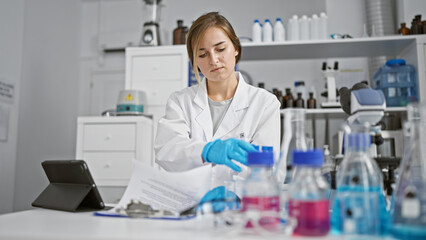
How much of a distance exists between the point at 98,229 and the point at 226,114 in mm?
849

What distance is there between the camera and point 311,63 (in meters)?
3.03

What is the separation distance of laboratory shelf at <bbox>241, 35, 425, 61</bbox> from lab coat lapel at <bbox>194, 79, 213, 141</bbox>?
48.7 inches

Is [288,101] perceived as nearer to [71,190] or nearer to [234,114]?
[234,114]

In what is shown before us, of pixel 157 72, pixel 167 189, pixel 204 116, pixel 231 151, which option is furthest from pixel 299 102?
pixel 167 189

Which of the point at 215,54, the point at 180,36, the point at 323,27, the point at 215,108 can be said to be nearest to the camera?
the point at 215,54

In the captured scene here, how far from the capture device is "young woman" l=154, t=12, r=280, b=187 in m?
1.30

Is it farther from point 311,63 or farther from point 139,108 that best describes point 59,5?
point 311,63

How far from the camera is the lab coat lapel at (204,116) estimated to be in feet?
4.63

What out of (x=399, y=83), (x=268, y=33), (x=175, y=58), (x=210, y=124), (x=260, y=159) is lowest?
(x=260, y=159)

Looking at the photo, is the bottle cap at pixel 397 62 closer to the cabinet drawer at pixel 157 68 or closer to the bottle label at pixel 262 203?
the cabinet drawer at pixel 157 68

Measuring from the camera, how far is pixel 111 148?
8.10 ft

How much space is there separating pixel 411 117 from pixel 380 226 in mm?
226

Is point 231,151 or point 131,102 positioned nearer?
point 231,151

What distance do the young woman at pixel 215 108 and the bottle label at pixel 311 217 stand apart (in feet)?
2.31
